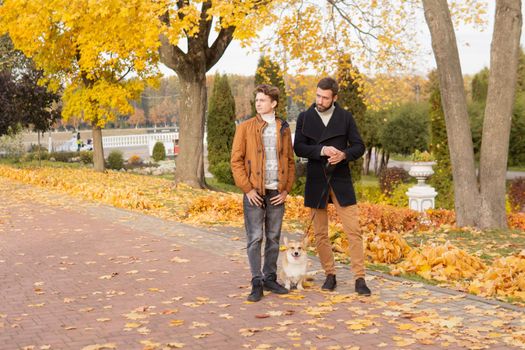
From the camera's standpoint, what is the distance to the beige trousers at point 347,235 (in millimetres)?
6836

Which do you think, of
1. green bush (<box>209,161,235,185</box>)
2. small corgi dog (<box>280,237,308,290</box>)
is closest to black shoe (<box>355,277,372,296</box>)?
small corgi dog (<box>280,237,308,290</box>)

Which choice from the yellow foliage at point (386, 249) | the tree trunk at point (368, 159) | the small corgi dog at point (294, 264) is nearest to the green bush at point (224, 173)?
the tree trunk at point (368, 159)

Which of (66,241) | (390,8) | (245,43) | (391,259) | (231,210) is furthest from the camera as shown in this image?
(390,8)

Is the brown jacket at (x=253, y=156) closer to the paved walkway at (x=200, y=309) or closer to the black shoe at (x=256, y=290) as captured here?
the black shoe at (x=256, y=290)

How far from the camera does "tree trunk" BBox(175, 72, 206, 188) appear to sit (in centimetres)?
1948

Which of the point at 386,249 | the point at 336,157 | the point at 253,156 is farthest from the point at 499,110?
the point at 253,156

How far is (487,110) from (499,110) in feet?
0.67

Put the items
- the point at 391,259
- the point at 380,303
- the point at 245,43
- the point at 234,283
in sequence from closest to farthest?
the point at 380,303
the point at 234,283
the point at 391,259
the point at 245,43

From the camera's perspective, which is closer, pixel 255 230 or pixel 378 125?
pixel 255 230

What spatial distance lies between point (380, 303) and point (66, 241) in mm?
5937

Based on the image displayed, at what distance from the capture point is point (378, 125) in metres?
36.7


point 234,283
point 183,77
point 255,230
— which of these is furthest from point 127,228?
point 183,77

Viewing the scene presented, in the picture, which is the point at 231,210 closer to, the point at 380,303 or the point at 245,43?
the point at 245,43

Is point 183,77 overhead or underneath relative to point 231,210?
overhead
